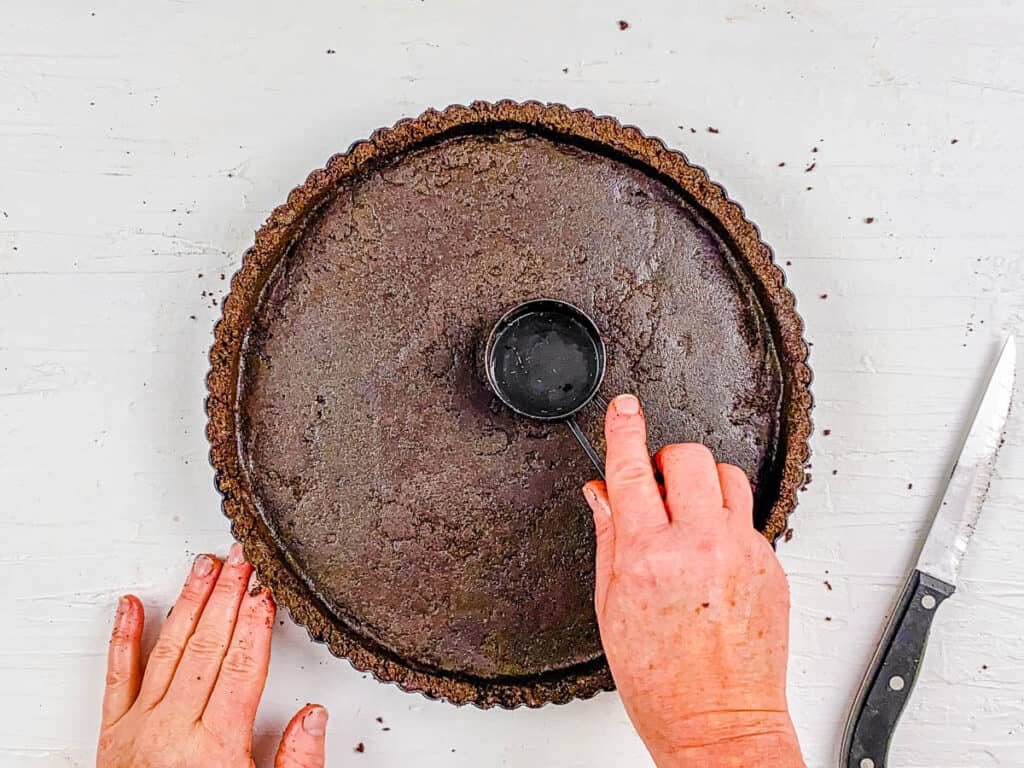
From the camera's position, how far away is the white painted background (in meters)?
1.86

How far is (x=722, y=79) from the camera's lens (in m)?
1.90

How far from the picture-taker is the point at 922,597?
180 centimetres

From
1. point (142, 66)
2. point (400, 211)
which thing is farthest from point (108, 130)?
point (400, 211)

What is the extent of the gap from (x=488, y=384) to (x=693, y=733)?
0.72m

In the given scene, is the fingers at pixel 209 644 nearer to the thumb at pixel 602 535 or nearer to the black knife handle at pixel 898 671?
the thumb at pixel 602 535

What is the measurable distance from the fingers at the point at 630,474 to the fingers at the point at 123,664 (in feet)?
3.65

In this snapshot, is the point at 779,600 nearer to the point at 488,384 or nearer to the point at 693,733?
the point at 693,733

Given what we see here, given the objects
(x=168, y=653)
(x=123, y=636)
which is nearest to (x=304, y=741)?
(x=168, y=653)

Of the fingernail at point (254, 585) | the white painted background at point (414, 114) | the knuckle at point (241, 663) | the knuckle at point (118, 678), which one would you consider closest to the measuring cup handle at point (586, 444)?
the white painted background at point (414, 114)

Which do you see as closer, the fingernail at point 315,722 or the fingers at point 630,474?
the fingers at point 630,474

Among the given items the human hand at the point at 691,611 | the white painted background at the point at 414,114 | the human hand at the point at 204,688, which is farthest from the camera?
the white painted background at the point at 414,114

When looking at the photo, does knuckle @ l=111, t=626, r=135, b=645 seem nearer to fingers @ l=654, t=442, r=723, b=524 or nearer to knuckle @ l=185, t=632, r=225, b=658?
knuckle @ l=185, t=632, r=225, b=658

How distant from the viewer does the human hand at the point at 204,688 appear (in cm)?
173

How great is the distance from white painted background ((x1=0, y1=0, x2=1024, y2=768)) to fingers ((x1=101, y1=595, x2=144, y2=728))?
0.05 metres
